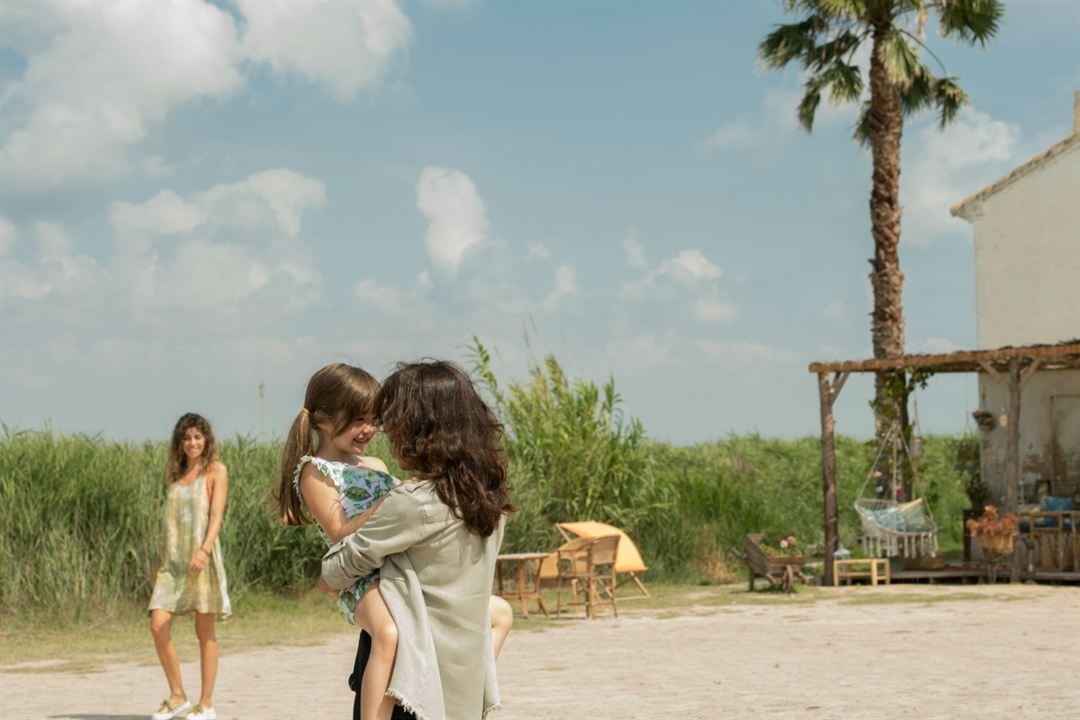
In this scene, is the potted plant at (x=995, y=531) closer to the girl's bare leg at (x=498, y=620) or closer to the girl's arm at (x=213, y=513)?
the girl's arm at (x=213, y=513)

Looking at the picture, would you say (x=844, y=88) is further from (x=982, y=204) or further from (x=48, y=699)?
(x=48, y=699)

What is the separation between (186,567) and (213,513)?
1.26 feet

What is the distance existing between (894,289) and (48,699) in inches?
632

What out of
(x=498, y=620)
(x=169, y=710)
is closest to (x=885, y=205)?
(x=169, y=710)

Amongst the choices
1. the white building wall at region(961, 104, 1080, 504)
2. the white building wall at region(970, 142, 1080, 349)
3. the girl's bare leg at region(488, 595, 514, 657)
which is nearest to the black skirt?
the girl's bare leg at region(488, 595, 514, 657)

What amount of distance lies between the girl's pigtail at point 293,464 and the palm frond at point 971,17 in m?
21.3

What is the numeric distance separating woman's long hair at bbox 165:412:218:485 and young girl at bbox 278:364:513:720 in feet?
14.5

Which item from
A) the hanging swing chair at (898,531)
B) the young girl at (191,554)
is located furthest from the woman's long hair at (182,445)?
the hanging swing chair at (898,531)

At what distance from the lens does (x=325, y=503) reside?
158 inches

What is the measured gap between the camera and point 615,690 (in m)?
9.59

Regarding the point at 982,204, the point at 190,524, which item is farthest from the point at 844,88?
the point at 190,524

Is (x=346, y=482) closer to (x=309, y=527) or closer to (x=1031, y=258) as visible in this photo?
(x=309, y=527)

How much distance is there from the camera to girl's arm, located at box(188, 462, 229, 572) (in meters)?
8.45

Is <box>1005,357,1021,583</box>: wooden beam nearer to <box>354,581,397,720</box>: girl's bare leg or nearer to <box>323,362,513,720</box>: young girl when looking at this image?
<box>323,362,513,720</box>: young girl
